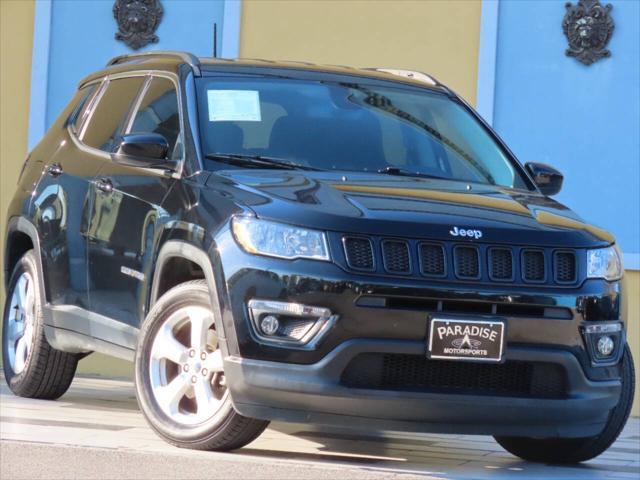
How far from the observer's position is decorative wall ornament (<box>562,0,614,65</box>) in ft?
36.5

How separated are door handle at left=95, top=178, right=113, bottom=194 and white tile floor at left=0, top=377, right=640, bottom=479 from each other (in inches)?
42.8

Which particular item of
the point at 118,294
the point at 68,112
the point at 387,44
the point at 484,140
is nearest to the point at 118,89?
the point at 68,112

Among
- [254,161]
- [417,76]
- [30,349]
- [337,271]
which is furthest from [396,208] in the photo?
[30,349]

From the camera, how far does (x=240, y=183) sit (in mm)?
6129

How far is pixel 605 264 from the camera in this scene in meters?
6.25

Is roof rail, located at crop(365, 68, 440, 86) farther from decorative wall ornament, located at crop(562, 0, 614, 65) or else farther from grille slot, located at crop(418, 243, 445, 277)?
decorative wall ornament, located at crop(562, 0, 614, 65)

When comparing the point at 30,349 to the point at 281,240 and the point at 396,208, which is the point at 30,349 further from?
the point at 396,208

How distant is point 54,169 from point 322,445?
230 cm

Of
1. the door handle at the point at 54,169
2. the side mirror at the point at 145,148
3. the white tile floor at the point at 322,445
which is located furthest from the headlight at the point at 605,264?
the door handle at the point at 54,169

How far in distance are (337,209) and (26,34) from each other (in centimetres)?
703

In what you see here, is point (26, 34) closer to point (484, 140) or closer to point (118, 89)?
point (118, 89)

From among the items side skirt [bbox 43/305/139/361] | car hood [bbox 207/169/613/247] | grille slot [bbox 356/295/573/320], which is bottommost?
side skirt [bbox 43/305/139/361]

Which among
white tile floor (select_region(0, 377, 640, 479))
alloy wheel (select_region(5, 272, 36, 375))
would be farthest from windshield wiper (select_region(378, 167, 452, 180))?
alloy wheel (select_region(5, 272, 36, 375))

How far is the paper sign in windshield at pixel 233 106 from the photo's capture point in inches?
267
